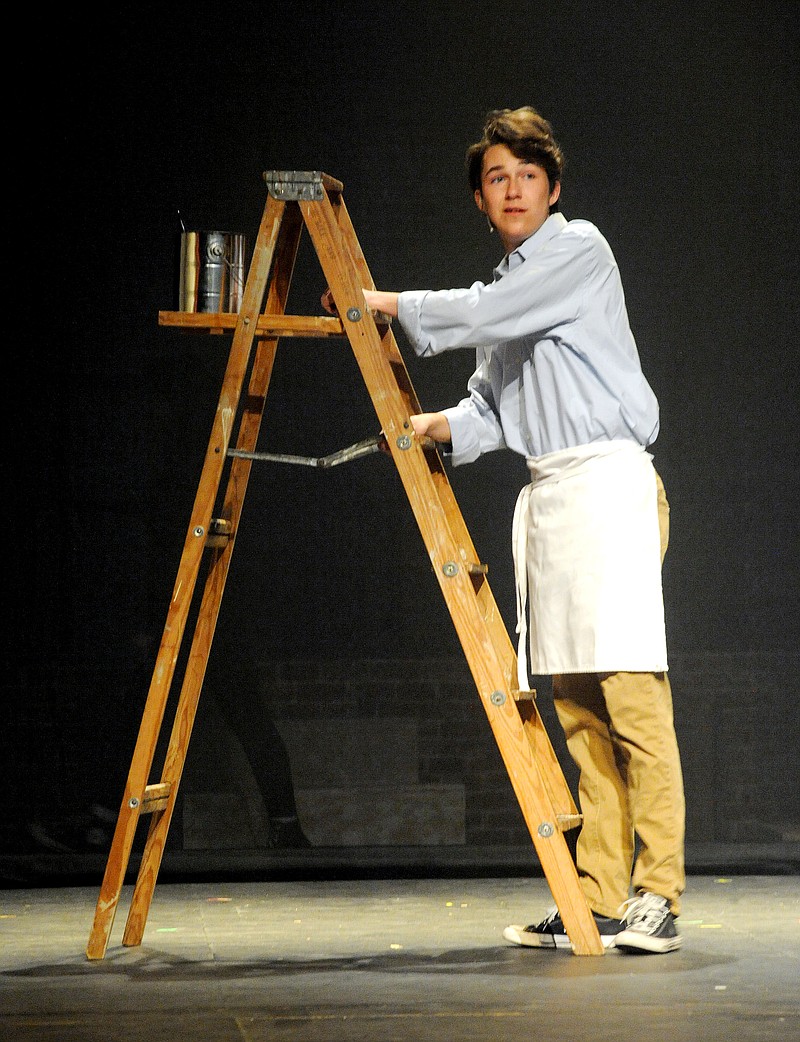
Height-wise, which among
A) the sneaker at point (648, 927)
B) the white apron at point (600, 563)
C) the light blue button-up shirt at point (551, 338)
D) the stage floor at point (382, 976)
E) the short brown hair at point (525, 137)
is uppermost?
the short brown hair at point (525, 137)

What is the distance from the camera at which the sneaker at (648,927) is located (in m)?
3.06

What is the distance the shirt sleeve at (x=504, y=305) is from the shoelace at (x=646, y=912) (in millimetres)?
1116

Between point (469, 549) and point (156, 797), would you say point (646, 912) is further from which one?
point (156, 797)

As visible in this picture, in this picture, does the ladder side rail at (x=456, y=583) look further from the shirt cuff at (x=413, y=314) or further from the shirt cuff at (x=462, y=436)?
the shirt cuff at (x=462, y=436)

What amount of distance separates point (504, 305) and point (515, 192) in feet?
1.01

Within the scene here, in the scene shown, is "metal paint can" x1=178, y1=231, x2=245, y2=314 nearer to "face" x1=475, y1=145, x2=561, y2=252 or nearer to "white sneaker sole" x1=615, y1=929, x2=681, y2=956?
"face" x1=475, y1=145, x2=561, y2=252

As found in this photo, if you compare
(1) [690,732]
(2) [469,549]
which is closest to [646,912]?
(2) [469,549]

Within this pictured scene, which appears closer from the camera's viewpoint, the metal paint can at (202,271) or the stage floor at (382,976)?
the stage floor at (382,976)

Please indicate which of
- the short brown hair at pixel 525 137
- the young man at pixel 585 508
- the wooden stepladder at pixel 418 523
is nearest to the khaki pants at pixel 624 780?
the young man at pixel 585 508

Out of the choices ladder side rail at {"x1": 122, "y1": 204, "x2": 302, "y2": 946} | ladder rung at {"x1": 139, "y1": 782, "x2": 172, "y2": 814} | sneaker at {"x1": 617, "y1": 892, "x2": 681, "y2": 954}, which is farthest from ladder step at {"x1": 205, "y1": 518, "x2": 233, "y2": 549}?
sneaker at {"x1": 617, "y1": 892, "x2": 681, "y2": 954}

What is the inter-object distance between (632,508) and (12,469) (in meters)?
2.10

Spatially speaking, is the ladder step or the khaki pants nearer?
the khaki pants

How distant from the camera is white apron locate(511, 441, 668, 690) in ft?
10.2

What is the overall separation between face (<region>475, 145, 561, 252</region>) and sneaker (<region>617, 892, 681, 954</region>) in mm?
1331
